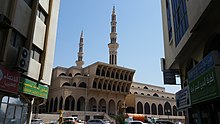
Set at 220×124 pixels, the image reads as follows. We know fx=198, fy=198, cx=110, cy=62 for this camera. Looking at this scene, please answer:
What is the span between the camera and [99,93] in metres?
52.7

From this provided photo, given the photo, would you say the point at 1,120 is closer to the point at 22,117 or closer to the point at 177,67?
the point at 22,117

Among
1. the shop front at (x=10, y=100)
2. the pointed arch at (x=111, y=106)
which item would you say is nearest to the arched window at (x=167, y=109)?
the pointed arch at (x=111, y=106)

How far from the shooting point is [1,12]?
1002cm

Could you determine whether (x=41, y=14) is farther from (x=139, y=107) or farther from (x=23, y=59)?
(x=139, y=107)

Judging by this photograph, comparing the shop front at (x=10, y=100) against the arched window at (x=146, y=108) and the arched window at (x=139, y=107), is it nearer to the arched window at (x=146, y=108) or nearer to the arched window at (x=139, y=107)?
the arched window at (x=139, y=107)

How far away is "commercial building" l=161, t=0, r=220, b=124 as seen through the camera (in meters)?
7.51

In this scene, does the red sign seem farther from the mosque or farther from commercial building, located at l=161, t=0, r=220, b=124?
the mosque

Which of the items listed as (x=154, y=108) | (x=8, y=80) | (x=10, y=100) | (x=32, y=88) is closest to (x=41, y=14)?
(x=32, y=88)

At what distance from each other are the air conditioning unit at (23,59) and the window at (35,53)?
2017 millimetres

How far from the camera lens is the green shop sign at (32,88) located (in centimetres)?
1234

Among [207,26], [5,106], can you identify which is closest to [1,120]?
[5,106]

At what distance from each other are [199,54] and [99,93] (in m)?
43.0

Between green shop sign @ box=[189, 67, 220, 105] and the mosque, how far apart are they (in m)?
38.7

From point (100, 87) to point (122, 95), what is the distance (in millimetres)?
7700
